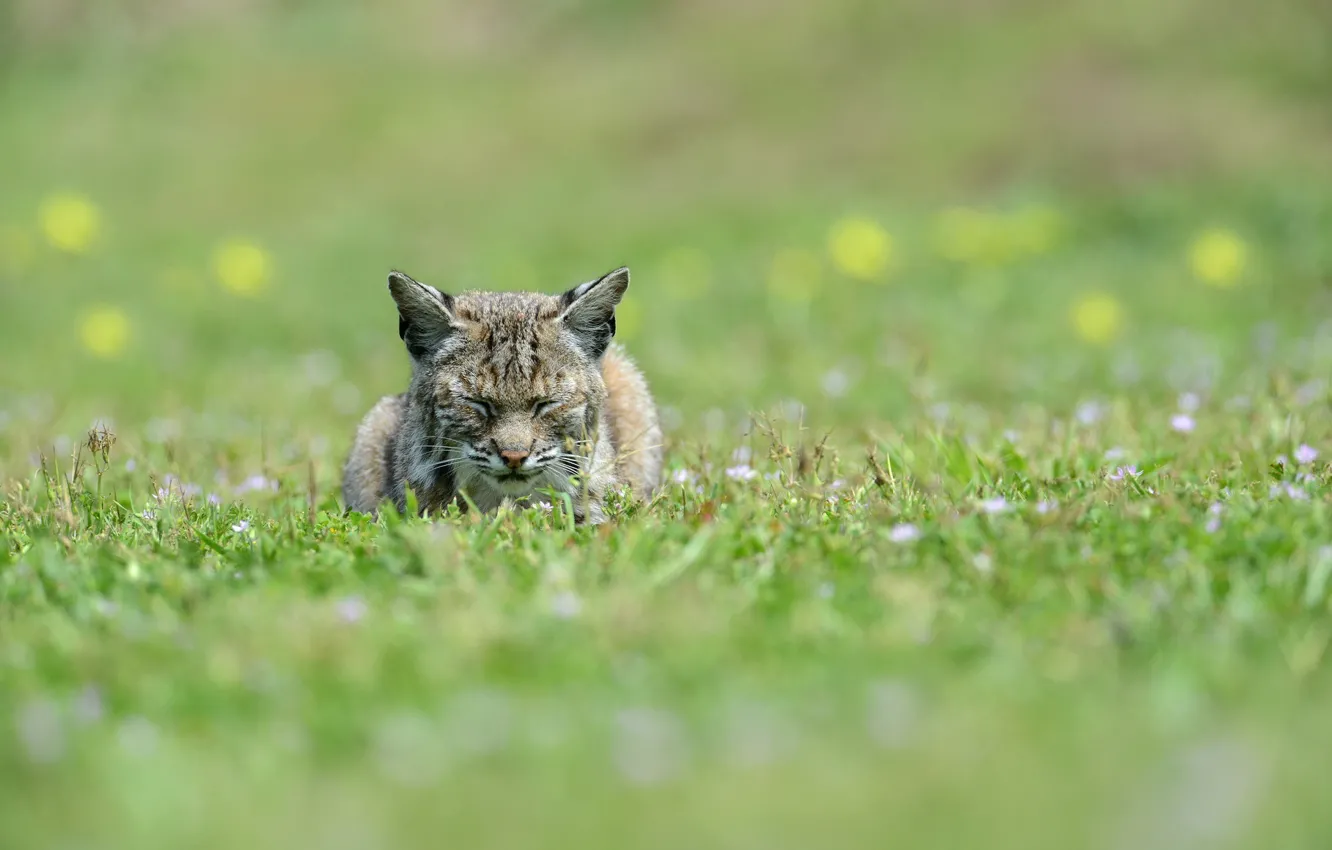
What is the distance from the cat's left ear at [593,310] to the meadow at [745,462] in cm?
73

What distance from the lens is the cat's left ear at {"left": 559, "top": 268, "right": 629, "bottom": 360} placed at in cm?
649

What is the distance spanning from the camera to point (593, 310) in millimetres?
6570

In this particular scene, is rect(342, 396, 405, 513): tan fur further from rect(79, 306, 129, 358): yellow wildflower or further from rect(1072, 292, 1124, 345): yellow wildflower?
rect(1072, 292, 1124, 345): yellow wildflower

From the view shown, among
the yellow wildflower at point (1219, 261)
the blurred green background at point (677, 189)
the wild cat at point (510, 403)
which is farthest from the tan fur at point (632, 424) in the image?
the yellow wildflower at point (1219, 261)

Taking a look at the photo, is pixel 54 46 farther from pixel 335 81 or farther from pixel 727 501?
pixel 727 501

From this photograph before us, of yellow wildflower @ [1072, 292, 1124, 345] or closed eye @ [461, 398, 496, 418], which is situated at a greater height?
yellow wildflower @ [1072, 292, 1124, 345]

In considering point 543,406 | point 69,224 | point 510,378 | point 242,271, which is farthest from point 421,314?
point 69,224

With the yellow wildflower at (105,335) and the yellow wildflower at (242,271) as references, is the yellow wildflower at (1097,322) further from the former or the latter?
the yellow wildflower at (105,335)

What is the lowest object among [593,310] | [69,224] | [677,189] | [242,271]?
[593,310]

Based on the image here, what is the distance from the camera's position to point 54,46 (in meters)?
29.2

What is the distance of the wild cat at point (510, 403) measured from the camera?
6.17m

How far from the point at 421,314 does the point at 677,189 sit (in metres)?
14.6

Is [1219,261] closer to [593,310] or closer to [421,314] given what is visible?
[593,310]

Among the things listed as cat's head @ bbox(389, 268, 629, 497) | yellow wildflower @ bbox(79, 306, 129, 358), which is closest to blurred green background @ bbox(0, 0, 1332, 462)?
yellow wildflower @ bbox(79, 306, 129, 358)
